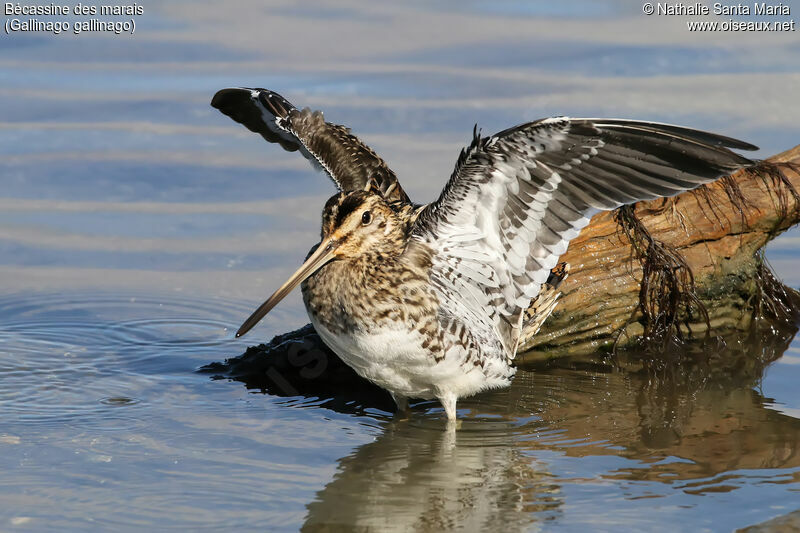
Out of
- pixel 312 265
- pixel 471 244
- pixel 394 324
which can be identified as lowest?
pixel 394 324

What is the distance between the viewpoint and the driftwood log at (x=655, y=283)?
723 centimetres

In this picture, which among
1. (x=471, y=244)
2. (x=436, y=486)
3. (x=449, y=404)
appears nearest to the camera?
(x=436, y=486)

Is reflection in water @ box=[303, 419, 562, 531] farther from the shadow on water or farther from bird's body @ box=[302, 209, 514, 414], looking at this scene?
bird's body @ box=[302, 209, 514, 414]

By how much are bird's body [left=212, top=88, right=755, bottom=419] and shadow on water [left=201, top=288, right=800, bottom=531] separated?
0.36 metres

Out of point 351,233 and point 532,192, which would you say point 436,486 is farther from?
point 532,192

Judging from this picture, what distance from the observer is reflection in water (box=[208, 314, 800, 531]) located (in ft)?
17.9

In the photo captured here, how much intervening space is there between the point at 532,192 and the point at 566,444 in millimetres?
1376

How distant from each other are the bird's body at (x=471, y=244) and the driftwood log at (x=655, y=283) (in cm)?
73

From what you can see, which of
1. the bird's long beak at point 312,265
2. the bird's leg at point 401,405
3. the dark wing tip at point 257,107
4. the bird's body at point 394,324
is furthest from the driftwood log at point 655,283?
the dark wing tip at point 257,107

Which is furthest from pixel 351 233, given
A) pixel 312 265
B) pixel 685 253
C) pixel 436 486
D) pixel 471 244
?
pixel 685 253

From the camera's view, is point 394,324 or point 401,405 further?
point 401,405

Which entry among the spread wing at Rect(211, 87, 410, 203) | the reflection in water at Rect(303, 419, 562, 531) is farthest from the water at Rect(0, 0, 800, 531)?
the spread wing at Rect(211, 87, 410, 203)

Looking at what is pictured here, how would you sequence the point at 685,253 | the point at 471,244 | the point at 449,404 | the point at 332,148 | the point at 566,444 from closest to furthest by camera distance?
the point at 566,444, the point at 471,244, the point at 449,404, the point at 332,148, the point at 685,253

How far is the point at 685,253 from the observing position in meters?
7.64
